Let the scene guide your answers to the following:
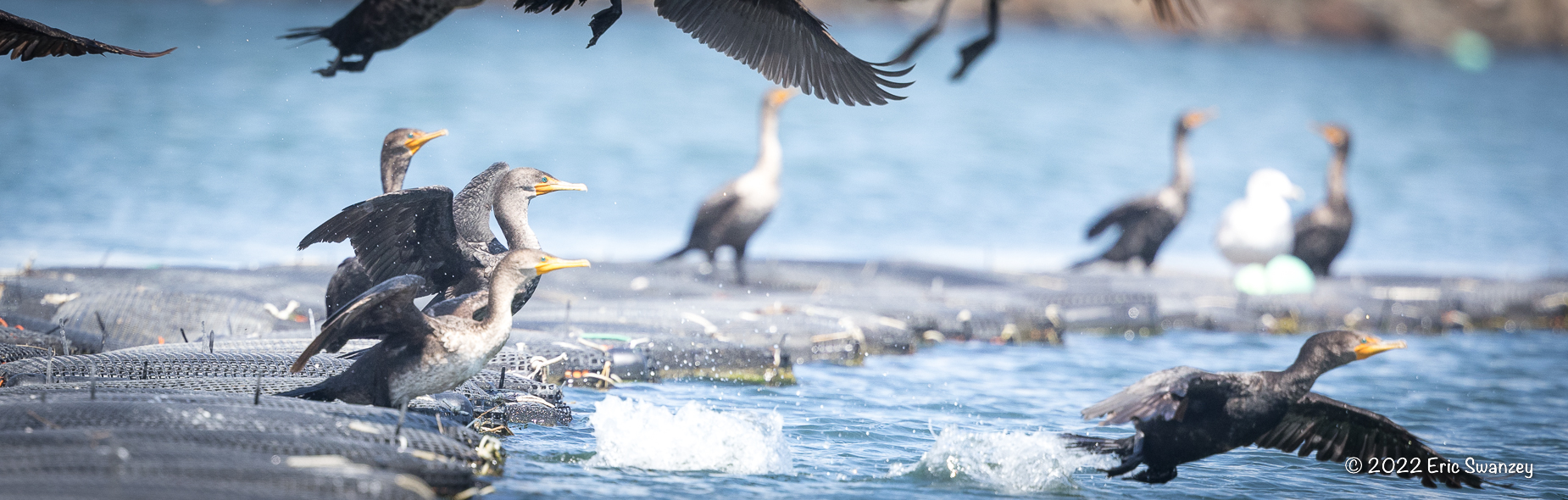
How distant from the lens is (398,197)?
16.6 ft

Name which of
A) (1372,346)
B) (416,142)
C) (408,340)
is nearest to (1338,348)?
(1372,346)

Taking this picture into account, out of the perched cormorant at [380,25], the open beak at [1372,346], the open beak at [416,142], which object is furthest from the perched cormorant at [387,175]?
the open beak at [1372,346]

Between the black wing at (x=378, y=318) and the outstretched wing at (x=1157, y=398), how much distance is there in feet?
7.42

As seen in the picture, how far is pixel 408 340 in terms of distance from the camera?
14.6 ft

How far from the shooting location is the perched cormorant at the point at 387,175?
557cm

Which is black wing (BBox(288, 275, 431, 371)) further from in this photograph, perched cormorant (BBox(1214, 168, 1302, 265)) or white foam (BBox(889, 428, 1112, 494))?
perched cormorant (BBox(1214, 168, 1302, 265))

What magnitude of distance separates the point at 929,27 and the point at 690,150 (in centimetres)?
1958

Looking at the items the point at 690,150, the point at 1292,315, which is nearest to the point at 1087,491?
the point at 1292,315

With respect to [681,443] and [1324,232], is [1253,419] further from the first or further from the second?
[1324,232]

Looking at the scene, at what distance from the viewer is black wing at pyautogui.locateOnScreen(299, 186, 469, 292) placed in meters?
5.07

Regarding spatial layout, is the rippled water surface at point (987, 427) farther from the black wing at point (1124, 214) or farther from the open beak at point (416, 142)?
the black wing at point (1124, 214)

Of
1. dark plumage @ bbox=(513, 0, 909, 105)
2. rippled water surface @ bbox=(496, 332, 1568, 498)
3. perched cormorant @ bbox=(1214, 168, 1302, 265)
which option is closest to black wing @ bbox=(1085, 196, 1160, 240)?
perched cormorant @ bbox=(1214, 168, 1302, 265)

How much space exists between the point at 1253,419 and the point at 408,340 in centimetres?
292

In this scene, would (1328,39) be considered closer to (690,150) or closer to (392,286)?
(690,150)
